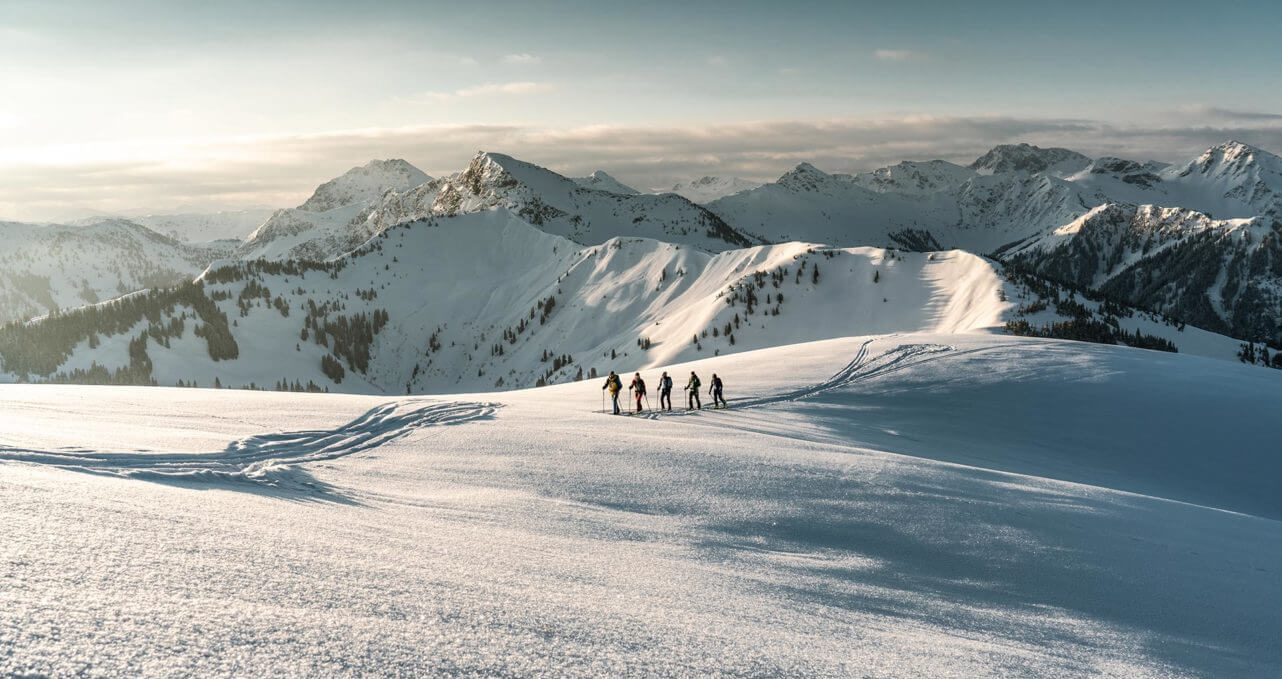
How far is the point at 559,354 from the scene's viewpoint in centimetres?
10825

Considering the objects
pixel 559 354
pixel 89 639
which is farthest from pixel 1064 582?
pixel 559 354

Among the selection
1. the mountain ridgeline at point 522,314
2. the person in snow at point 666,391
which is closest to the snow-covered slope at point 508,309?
the mountain ridgeline at point 522,314

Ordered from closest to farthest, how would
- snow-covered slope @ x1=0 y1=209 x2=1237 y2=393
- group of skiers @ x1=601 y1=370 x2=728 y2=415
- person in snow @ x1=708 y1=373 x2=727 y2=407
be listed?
1. group of skiers @ x1=601 y1=370 x2=728 y2=415
2. person in snow @ x1=708 y1=373 x2=727 y2=407
3. snow-covered slope @ x1=0 y1=209 x2=1237 y2=393

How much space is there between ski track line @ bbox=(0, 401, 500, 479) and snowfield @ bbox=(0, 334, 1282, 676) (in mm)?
104

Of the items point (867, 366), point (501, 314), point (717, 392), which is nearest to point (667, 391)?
point (717, 392)

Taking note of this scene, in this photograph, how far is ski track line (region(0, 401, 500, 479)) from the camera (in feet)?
43.1

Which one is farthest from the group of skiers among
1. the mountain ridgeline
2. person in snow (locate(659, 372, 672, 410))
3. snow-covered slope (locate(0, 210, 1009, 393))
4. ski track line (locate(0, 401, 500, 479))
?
snow-covered slope (locate(0, 210, 1009, 393))

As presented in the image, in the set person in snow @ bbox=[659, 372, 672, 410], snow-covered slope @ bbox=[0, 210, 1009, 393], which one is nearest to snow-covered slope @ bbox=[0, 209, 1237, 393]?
snow-covered slope @ bbox=[0, 210, 1009, 393]

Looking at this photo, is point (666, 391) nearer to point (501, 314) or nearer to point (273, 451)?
point (273, 451)

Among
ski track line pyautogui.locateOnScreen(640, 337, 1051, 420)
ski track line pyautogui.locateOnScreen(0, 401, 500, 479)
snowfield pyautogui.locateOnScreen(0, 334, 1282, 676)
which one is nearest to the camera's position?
snowfield pyautogui.locateOnScreen(0, 334, 1282, 676)

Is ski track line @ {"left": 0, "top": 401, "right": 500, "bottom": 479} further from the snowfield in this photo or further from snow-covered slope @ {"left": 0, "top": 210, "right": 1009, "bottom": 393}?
snow-covered slope @ {"left": 0, "top": 210, "right": 1009, "bottom": 393}

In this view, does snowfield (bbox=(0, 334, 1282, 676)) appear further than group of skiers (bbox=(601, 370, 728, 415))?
No

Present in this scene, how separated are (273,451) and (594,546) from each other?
10.2 metres

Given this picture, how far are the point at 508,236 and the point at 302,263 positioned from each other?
44.7 meters
